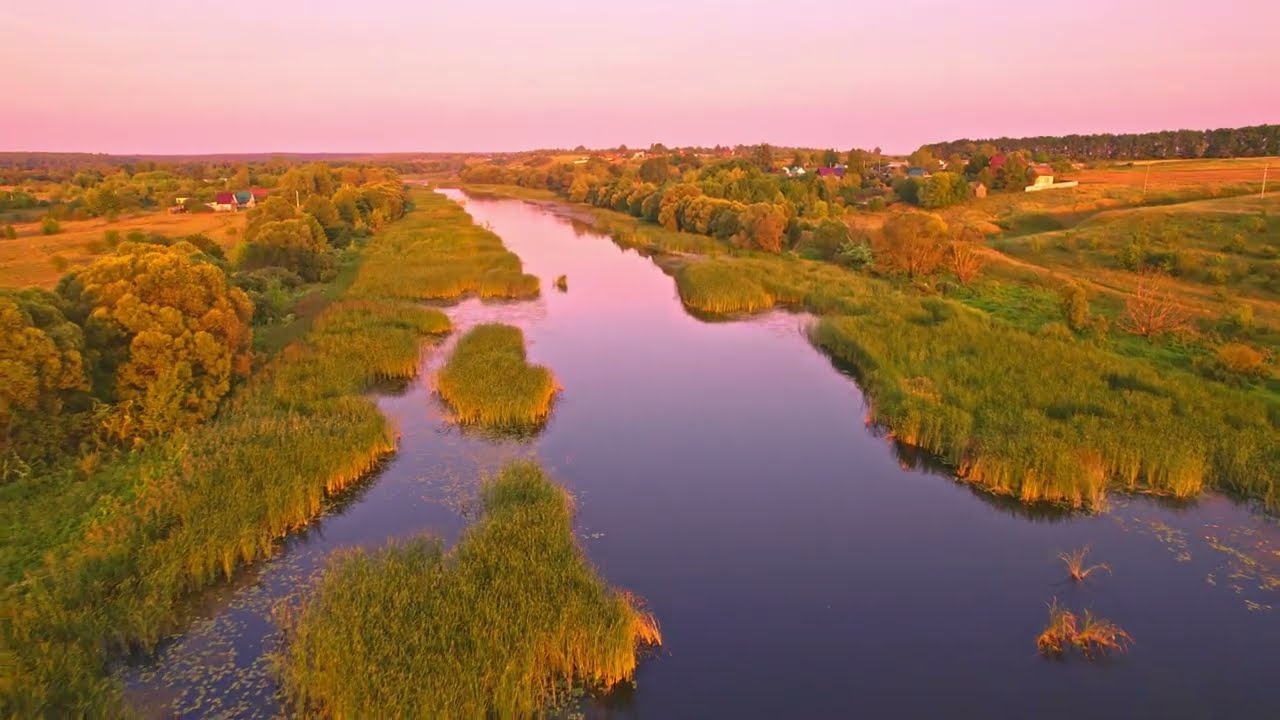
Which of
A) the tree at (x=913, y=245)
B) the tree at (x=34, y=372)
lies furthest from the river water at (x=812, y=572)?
the tree at (x=913, y=245)

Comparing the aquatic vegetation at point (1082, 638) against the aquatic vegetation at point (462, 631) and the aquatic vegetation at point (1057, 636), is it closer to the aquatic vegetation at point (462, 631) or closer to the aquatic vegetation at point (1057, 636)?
the aquatic vegetation at point (1057, 636)

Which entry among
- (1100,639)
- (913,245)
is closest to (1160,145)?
(913,245)

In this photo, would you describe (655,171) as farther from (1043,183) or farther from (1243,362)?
(1243,362)

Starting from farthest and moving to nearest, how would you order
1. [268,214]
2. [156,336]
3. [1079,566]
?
[268,214] → [156,336] → [1079,566]

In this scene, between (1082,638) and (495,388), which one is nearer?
(1082,638)

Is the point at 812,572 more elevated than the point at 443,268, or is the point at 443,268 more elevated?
the point at 443,268

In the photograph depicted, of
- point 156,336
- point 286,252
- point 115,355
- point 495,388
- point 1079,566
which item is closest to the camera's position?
point 1079,566

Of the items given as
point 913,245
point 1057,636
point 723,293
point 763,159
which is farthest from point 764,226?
point 763,159

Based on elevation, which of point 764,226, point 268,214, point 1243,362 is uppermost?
point 268,214
